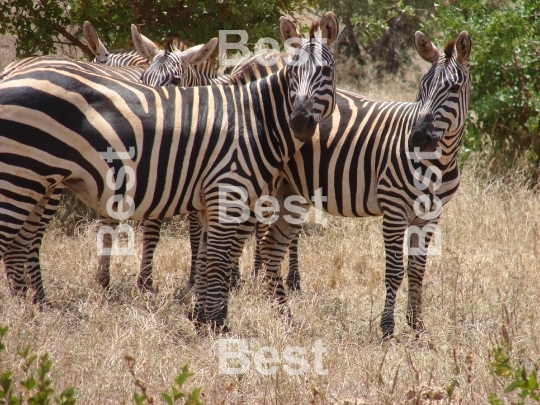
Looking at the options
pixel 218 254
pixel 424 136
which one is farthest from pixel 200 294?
pixel 424 136

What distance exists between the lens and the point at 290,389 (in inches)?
149

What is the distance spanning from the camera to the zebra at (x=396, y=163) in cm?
505

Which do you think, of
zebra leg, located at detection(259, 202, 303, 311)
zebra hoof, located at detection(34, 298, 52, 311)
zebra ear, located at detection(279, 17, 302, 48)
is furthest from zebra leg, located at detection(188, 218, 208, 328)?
zebra ear, located at detection(279, 17, 302, 48)

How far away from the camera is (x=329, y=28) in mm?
5156

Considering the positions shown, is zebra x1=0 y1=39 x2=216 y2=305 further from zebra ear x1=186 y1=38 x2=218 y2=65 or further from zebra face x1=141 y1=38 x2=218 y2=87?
zebra ear x1=186 y1=38 x2=218 y2=65

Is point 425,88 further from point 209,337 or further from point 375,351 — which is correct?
point 209,337

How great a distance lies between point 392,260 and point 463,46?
170cm

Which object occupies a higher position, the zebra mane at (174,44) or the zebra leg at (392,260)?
the zebra mane at (174,44)

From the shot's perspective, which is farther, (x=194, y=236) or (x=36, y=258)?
(x=194, y=236)

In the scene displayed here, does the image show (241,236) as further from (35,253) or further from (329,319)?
(35,253)

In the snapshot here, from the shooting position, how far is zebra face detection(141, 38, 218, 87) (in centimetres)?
654

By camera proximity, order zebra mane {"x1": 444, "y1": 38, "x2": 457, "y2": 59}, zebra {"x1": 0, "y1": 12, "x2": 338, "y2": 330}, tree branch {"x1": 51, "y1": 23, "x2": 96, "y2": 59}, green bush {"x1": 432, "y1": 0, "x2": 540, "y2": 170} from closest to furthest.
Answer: zebra {"x1": 0, "y1": 12, "x2": 338, "y2": 330} → zebra mane {"x1": 444, "y1": 38, "x2": 457, "y2": 59} → green bush {"x1": 432, "y1": 0, "x2": 540, "y2": 170} → tree branch {"x1": 51, "y1": 23, "x2": 96, "y2": 59}

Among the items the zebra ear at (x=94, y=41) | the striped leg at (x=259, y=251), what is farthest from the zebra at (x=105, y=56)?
the striped leg at (x=259, y=251)

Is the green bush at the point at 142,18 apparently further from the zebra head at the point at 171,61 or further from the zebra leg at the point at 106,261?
the zebra leg at the point at 106,261
